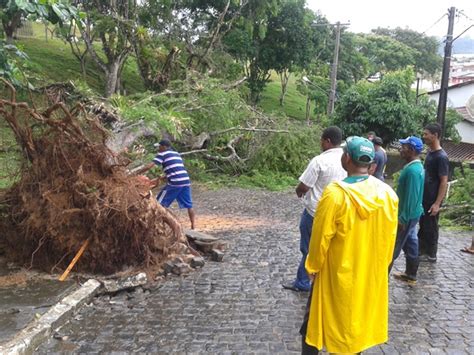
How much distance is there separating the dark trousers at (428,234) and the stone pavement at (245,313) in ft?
0.77

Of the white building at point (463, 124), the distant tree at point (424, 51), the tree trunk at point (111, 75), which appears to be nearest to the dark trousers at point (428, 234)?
the tree trunk at point (111, 75)

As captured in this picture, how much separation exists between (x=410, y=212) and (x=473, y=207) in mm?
6639

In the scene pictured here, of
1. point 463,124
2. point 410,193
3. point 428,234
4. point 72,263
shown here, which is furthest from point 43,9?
point 463,124

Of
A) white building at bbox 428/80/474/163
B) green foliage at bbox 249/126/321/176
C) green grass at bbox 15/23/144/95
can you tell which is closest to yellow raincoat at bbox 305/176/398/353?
green foliage at bbox 249/126/321/176

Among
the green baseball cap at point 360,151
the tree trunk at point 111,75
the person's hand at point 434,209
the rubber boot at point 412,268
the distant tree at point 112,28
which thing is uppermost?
the distant tree at point 112,28

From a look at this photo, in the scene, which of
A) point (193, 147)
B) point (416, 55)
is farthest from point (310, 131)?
point (416, 55)

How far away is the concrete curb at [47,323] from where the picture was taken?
12.7 feet

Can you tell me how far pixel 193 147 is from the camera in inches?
557

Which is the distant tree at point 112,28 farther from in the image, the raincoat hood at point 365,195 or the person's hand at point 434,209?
the raincoat hood at point 365,195

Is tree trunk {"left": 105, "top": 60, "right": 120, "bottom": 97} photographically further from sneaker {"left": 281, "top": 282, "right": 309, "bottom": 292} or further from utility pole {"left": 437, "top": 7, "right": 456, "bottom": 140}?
Answer: sneaker {"left": 281, "top": 282, "right": 309, "bottom": 292}

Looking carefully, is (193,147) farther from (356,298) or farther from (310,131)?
(356,298)

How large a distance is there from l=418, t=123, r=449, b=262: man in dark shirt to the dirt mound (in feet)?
11.1

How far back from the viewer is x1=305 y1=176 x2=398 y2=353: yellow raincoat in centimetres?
290

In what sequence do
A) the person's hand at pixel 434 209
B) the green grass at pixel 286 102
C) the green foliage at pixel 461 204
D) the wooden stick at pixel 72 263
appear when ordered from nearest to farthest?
the wooden stick at pixel 72 263, the person's hand at pixel 434 209, the green foliage at pixel 461 204, the green grass at pixel 286 102
